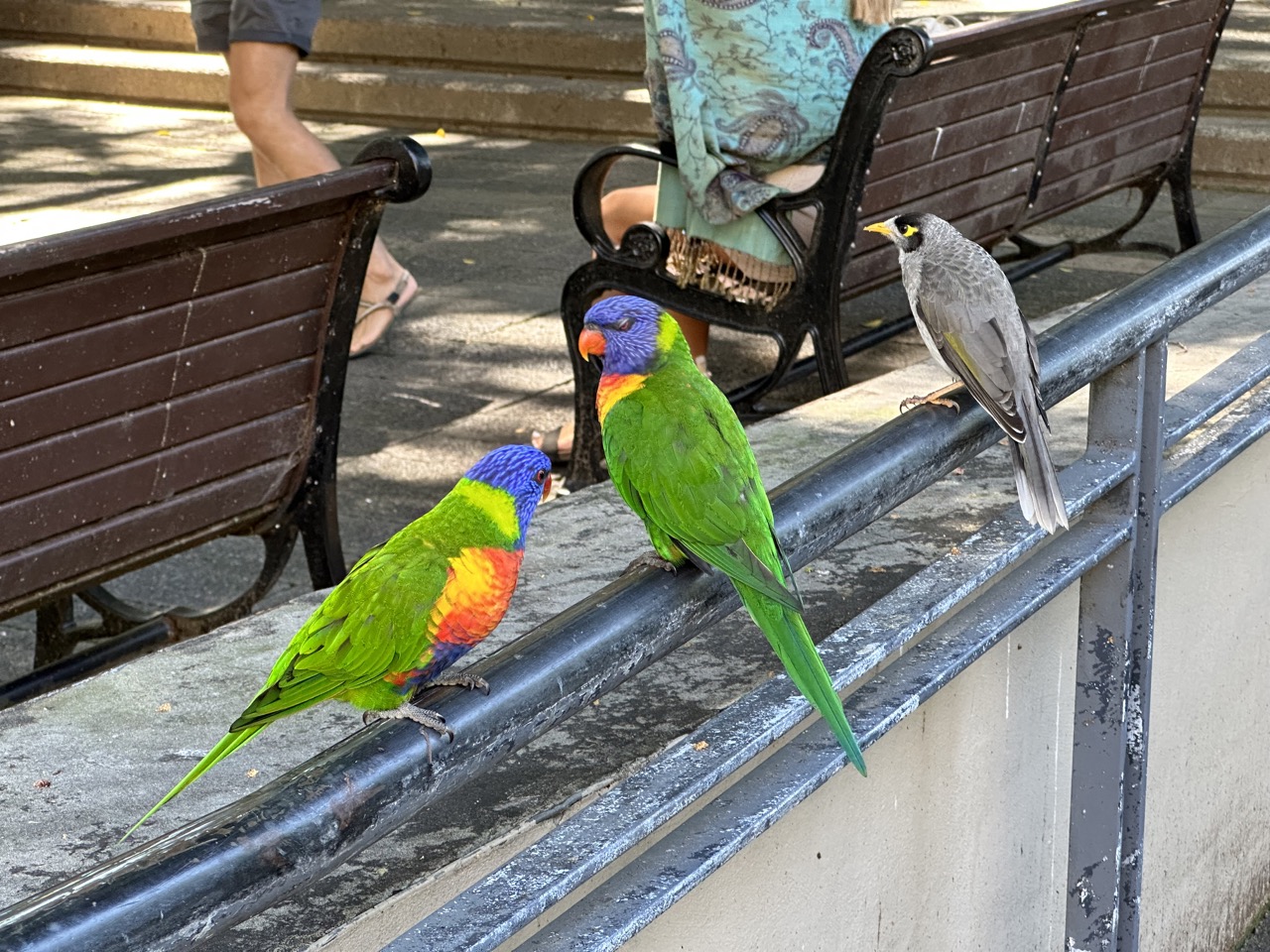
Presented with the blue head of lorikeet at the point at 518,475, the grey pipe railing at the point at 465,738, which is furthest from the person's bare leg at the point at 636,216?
the blue head of lorikeet at the point at 518,475

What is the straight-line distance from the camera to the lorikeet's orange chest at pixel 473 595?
1.73m

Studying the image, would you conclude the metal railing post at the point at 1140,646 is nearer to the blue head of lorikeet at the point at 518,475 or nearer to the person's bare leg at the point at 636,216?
the blue head of lorikeet at the point at 518,475

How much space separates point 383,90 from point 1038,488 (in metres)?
9.00

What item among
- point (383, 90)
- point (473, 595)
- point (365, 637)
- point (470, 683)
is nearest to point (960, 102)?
point (473, 595)

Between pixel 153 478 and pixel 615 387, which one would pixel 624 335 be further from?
pixel 153 478

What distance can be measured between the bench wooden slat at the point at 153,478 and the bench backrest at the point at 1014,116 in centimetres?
186

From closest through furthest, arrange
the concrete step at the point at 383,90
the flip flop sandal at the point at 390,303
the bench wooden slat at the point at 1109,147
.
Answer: the bench wooden slat at the point at 1109,147 < the flip flop sandal at the point at 390,303 < the concrete step at the point at 383,90

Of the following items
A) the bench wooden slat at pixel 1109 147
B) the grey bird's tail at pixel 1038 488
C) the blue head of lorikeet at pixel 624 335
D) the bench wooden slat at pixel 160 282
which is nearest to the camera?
the grey bird's tail at pixel 1038 488

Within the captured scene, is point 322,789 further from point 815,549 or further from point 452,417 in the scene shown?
point 452,417

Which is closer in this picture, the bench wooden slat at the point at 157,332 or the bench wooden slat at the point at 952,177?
the bench wooden slat at the point at 157,332

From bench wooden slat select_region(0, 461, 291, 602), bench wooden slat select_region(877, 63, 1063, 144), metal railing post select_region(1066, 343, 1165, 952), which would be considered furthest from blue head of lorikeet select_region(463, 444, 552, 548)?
bench wooden slat select_region(877, 63, 1063, 144)

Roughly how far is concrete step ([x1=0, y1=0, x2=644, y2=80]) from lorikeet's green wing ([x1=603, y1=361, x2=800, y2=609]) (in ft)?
27.9

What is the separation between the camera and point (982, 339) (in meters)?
2.58

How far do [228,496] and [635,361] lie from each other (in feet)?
4.57
